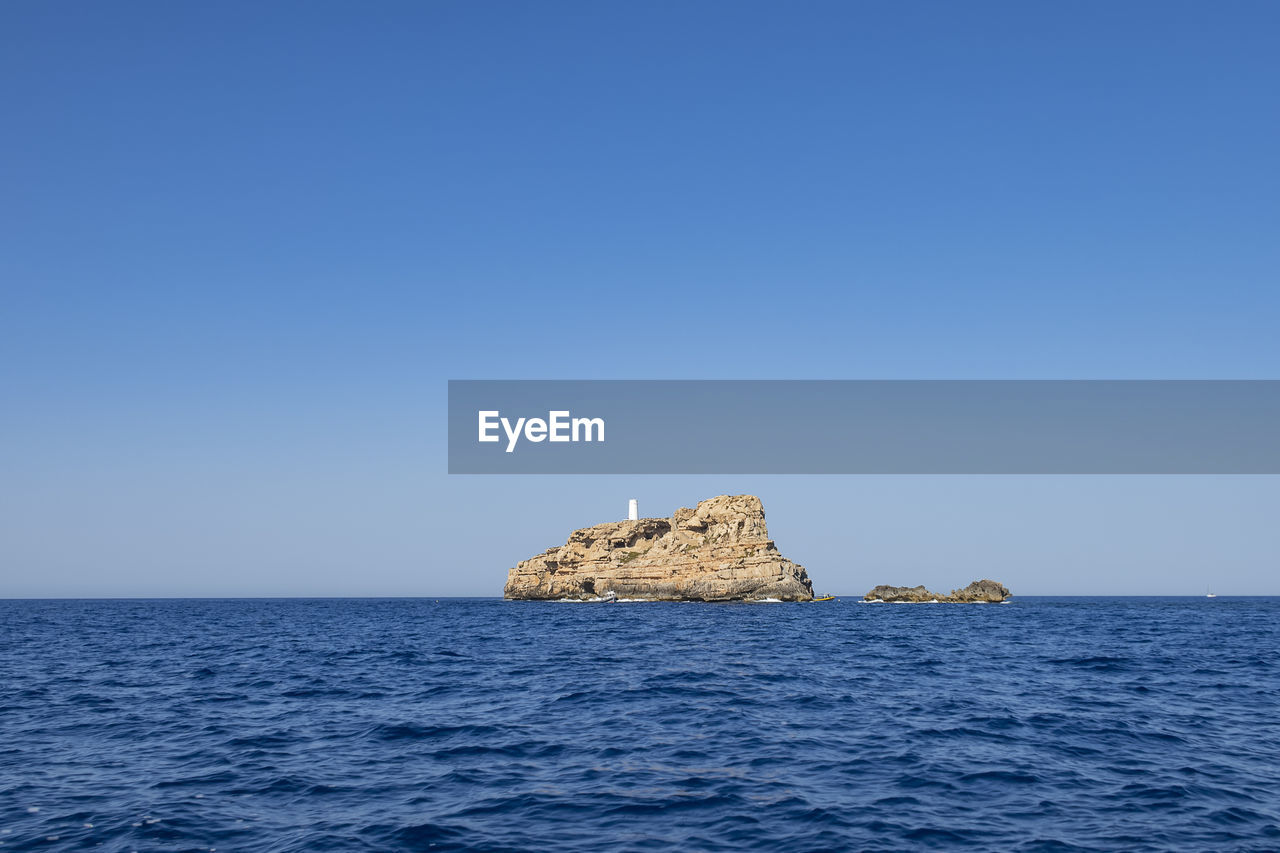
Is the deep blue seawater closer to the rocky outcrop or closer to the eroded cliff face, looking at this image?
the eroded cliff face

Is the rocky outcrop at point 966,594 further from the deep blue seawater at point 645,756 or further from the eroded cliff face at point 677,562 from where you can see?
the deep blue seawater at point 645,756

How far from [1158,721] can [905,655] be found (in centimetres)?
1769

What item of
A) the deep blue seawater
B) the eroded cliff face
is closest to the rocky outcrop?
the eroded cliff face

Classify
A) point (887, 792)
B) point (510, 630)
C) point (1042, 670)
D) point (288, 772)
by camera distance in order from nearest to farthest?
point (887, 792)
point (288, 772)
point (1042, 670)
point (510, 630)

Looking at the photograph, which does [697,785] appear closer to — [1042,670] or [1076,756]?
[1076,756]

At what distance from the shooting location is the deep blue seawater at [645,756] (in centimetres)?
1175

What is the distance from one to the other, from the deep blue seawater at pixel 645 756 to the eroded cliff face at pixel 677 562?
303 feet

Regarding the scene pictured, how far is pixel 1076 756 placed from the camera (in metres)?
16.2

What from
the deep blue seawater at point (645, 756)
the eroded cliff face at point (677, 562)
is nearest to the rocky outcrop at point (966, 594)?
the eroded cliff face at point (677, 562)

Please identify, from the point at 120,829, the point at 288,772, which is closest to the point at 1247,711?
the point at 288,772

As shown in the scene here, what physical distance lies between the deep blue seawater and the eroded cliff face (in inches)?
3641

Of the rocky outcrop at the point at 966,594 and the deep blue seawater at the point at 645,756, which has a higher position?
the deep blue seawater at the point at 645,756

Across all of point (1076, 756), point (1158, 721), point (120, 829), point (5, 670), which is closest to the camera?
point (120, 829)

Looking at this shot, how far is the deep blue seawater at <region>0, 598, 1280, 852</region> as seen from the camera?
11.8 meters
